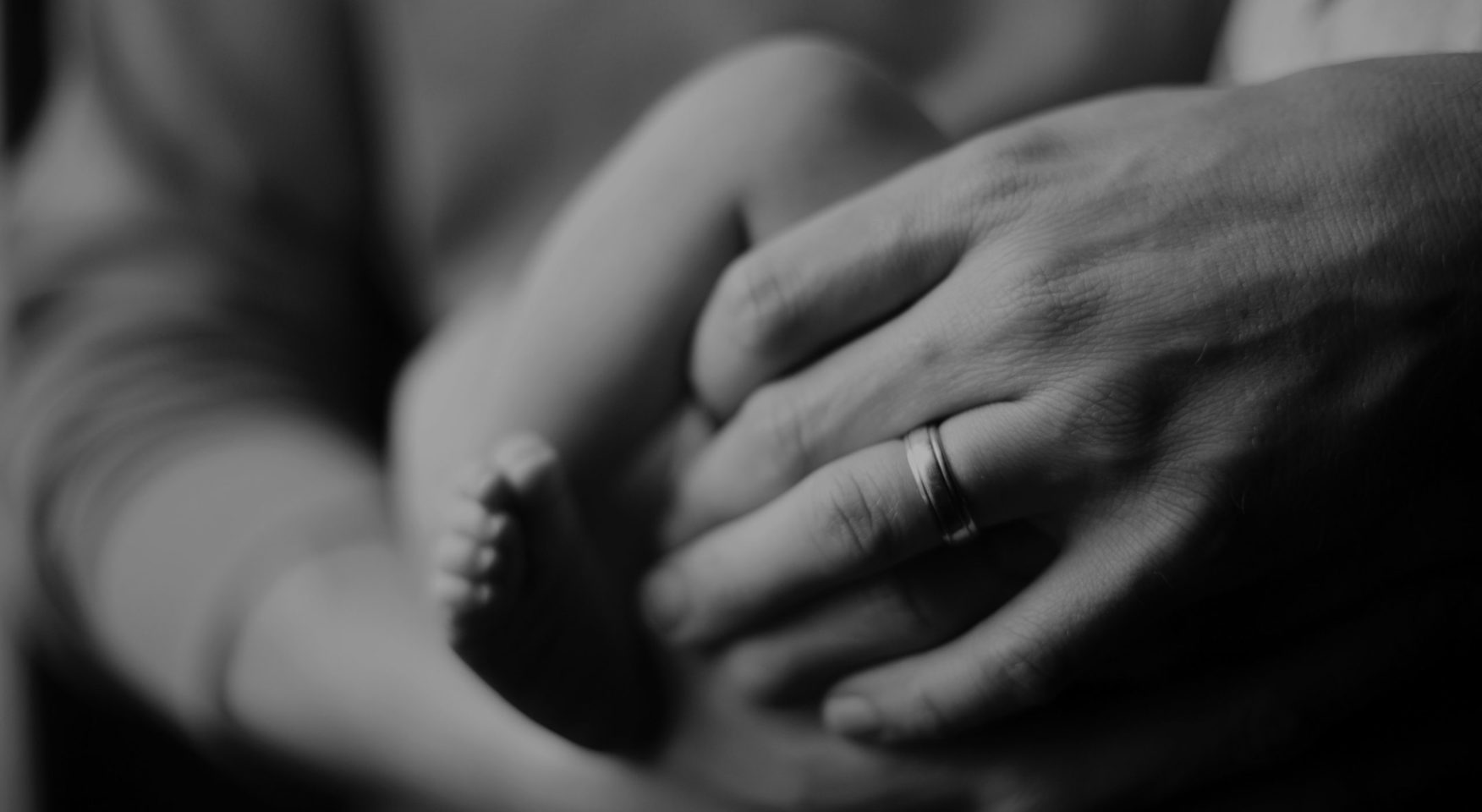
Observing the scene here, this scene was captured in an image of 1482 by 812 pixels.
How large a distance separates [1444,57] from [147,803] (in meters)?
1.23

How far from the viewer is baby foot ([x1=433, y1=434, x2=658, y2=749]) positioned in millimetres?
512

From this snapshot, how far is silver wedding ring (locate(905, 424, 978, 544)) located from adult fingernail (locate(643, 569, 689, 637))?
151 mm

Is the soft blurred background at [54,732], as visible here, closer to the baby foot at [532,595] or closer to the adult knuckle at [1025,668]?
the baby foot at [532,595]

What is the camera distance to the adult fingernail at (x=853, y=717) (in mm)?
572

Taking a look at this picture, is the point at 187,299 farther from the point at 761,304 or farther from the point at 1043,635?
the point at 1043,635

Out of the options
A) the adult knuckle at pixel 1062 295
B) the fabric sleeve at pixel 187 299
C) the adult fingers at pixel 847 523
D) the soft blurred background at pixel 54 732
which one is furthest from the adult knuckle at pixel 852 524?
the soft blurred background at pixel 54 732

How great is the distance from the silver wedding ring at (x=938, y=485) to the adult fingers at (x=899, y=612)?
1.3 inches

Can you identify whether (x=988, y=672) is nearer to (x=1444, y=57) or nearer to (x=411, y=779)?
(x=1444, y=57)

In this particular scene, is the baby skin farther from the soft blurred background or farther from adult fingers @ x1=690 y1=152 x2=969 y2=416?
the soft blurred background

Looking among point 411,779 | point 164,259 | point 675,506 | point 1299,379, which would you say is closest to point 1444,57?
point 1299,379

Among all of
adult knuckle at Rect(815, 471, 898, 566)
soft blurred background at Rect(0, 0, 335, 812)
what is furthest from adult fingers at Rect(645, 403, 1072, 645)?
soft blurred background at Rect(0, 0, 335, 812)

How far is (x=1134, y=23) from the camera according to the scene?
0.79 metres

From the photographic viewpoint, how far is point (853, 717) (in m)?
0.58

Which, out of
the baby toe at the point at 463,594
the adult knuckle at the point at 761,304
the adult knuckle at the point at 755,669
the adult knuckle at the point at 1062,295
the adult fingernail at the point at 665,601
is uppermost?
the adult knuckle at the point at 761,304
